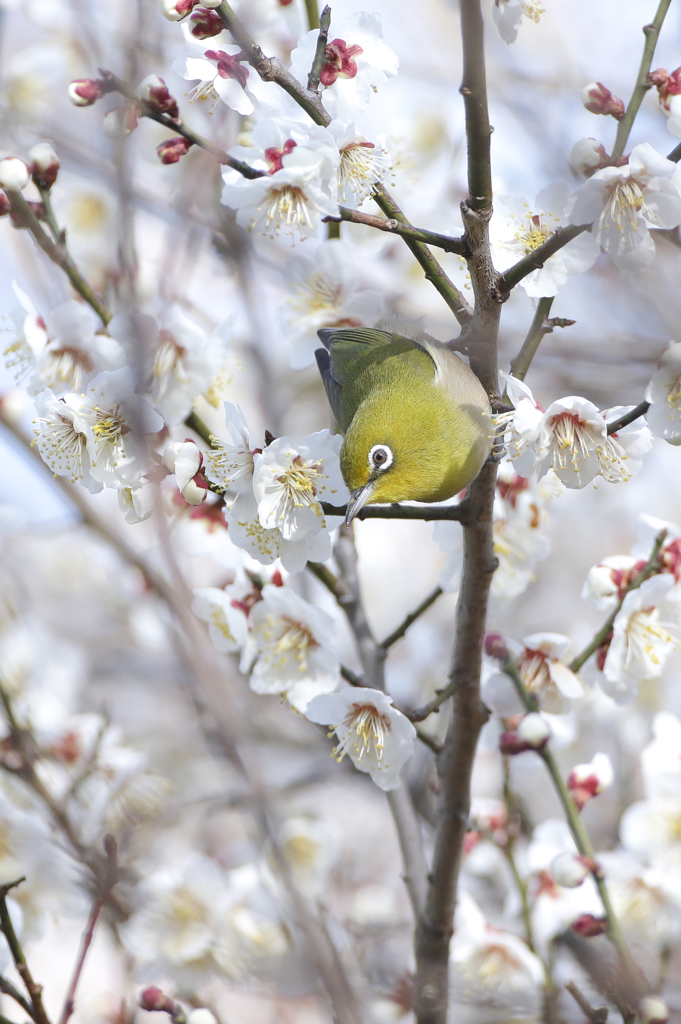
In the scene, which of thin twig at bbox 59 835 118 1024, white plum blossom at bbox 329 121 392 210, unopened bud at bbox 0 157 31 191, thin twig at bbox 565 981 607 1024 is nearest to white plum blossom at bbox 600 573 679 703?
thin twig at bbox 565 981 607 1024

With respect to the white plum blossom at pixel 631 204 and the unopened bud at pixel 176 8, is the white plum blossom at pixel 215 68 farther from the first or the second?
the white plum blossom at pixel 631 204

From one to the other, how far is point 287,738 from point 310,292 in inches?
126

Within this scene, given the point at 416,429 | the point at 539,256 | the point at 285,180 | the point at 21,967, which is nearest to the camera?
the point at 539,256

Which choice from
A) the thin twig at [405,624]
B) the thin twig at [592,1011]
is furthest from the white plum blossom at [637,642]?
the thin twig at [592,1011]

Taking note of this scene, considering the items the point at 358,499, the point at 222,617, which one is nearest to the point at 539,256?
the point at 358,499

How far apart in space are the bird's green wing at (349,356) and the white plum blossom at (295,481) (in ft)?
3.33

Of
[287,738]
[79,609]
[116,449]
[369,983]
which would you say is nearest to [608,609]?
[116,449]

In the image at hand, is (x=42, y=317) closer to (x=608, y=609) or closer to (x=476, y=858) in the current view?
(x=608, y=609)

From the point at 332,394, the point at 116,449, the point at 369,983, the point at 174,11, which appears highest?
the point at 174,11

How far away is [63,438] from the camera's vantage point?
2.27 m

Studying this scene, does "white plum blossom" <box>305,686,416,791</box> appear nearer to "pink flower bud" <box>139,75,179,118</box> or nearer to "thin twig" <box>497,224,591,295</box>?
"thin twig" <box>497,224,591,295</box>

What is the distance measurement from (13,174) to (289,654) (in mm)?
1467

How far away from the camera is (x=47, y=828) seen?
2.96 meters

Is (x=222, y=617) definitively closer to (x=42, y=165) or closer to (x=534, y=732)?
(x=534, y=732)
